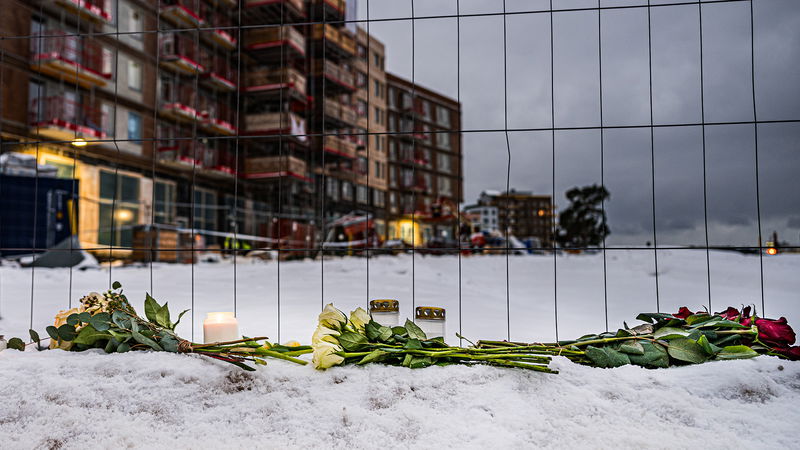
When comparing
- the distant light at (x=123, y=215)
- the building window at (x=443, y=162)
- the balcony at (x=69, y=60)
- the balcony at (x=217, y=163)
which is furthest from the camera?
the building window at (x=443, y=162)

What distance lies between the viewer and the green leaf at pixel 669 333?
1.18m

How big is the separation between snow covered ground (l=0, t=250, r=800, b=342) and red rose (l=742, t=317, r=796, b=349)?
510 millimetres

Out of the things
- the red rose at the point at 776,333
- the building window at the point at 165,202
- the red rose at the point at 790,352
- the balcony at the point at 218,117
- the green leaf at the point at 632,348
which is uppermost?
the balcony at the point at 218,117

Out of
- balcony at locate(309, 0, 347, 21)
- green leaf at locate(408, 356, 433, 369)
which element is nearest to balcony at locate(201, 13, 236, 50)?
balcony at locate(309, 0, 347, 21)

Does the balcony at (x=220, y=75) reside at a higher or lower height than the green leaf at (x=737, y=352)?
higher

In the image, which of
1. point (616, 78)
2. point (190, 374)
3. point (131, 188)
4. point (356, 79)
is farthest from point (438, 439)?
point (356, 79)

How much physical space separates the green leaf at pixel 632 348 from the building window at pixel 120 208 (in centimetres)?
966

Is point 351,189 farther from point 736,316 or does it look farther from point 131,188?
point 736,316

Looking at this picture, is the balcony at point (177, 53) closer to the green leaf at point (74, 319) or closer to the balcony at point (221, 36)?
the balcony at point (221, 36)

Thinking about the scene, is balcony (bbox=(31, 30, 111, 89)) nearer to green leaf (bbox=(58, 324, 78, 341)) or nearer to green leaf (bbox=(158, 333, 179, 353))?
green leaf (bbox=(58, 324, 78, 341))

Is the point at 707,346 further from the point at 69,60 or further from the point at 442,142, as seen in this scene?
the point at 442,142

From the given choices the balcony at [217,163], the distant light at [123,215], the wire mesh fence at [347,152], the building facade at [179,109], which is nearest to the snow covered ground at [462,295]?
the wire mesh fence at [347,152]

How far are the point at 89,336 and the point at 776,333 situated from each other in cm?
173

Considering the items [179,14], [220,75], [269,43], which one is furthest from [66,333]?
[269,43]
